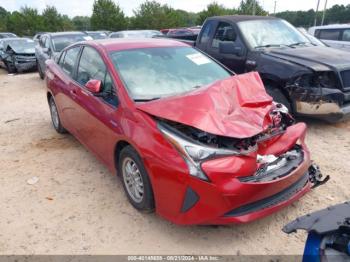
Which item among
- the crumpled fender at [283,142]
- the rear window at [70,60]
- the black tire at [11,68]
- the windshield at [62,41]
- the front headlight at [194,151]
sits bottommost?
the black tire at [11,68]

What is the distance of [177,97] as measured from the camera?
331cm

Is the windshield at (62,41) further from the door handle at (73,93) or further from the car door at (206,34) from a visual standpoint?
the door handle at (73,93)

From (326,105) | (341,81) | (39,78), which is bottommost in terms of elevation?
(39,78)

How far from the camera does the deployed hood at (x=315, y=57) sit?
5.26 m

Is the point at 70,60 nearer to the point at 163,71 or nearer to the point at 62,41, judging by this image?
the point at 163,71

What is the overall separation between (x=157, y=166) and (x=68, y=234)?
1.13m

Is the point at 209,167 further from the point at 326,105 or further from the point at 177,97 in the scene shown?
the point at 326,105

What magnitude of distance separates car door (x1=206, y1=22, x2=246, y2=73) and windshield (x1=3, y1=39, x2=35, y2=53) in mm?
10276

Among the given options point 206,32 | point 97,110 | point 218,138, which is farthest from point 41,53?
point 218,138

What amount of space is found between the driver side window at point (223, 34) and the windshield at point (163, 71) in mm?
2410

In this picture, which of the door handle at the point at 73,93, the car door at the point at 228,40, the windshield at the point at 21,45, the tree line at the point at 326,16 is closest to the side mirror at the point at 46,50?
the windshield at the point at 21,45

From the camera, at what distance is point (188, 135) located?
294cm

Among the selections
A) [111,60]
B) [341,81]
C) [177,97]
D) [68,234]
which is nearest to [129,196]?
[68,234]

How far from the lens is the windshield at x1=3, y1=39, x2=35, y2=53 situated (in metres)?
14.5
